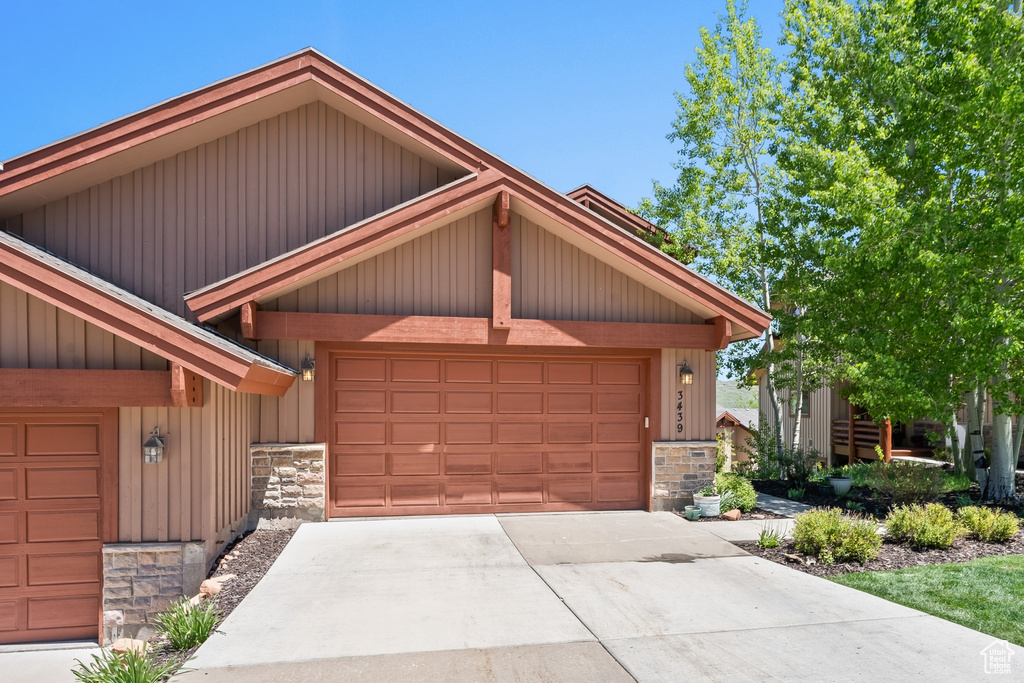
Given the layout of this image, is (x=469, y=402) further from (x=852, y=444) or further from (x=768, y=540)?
(x=852, y=444)

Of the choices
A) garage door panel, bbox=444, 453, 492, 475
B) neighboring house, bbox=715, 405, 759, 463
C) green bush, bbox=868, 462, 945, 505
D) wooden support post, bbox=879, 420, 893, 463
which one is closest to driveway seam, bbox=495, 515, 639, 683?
garage door panel, bbox=444, 453, 492, 475

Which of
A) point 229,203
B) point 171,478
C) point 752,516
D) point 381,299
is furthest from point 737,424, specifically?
point 171,478

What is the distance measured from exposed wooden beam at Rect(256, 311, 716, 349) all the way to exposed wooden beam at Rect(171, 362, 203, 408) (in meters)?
1.95

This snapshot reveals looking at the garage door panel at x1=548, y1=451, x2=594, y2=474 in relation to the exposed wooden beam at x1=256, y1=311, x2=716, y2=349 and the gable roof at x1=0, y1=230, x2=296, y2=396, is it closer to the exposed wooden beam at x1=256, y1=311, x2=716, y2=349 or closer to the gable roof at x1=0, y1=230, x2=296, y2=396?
the exposed wooden beam at x1=256, y1=311, x2=716, y2=349

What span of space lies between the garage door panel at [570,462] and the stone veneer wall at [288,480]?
3572mm

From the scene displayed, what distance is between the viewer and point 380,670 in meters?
4.54

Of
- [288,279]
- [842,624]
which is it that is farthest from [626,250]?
[842,624]

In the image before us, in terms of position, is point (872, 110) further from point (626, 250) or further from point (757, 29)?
point (626, 250)

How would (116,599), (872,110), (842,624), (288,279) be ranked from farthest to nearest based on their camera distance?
1. (872,110)
2. (288,279)
3. (116,599)
4. (842,624)

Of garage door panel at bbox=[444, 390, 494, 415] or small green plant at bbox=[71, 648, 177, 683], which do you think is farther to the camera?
garage door panel at bbox=[444, 390, 494, 415]

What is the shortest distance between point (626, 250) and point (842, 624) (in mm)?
5598

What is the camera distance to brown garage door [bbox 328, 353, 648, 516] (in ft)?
31.1

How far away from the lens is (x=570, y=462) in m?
10.1

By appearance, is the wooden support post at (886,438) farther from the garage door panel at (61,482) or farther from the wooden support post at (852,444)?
the garage door panel at (61,482)
